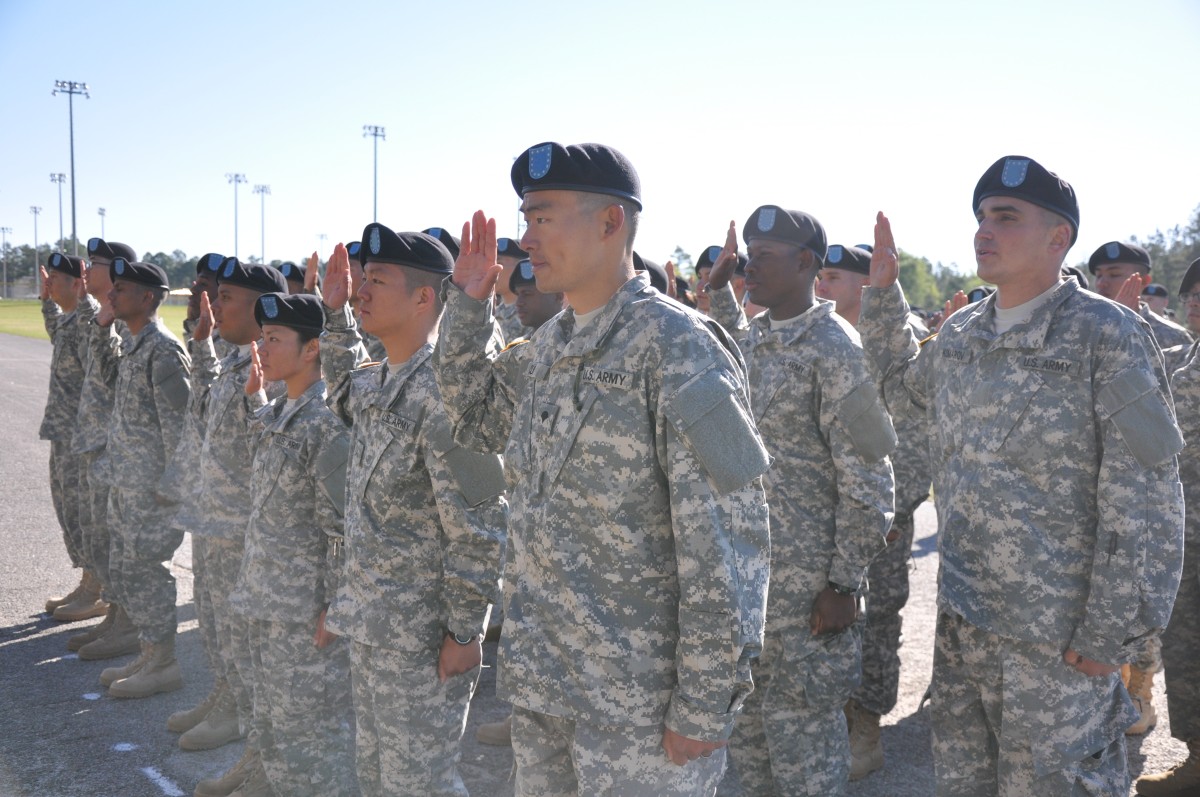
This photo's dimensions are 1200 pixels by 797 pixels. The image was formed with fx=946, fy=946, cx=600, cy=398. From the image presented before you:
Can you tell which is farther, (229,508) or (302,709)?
(229,508)

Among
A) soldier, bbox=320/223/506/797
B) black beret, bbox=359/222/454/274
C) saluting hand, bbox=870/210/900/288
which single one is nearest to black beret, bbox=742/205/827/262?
saluting hand, bbox=870/210/900/288

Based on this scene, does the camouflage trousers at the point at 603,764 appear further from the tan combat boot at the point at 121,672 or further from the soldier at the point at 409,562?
the tan combat boot at the point at 121,672

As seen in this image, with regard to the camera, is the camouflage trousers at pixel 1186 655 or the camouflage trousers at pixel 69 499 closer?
the camouflage trousers at pixel 1186 655

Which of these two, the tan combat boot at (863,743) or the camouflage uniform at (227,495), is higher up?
the camouflage uniform at (227,495)

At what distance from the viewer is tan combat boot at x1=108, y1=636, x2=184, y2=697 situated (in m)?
5.77

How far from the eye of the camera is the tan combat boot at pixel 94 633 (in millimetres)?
6605

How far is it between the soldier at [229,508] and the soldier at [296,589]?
267 millimetres

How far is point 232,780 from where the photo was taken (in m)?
4.53

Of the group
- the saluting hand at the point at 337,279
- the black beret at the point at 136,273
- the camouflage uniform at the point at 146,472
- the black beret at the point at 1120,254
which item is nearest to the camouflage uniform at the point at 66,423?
the black beret at the point at 136,273

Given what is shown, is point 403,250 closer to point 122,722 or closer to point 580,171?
point 580,171

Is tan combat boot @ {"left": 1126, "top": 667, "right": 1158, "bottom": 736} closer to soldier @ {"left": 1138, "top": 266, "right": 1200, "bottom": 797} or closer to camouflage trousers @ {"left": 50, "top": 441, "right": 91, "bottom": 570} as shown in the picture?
soldier @ {"left": 1138, "top": 266, "right": 1200, "bottom": 797}

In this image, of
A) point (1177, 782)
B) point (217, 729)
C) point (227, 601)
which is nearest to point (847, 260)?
point (1177, 782)

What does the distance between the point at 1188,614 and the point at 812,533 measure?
92.3 inches

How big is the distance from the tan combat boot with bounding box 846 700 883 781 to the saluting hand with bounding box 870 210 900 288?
238 cm
